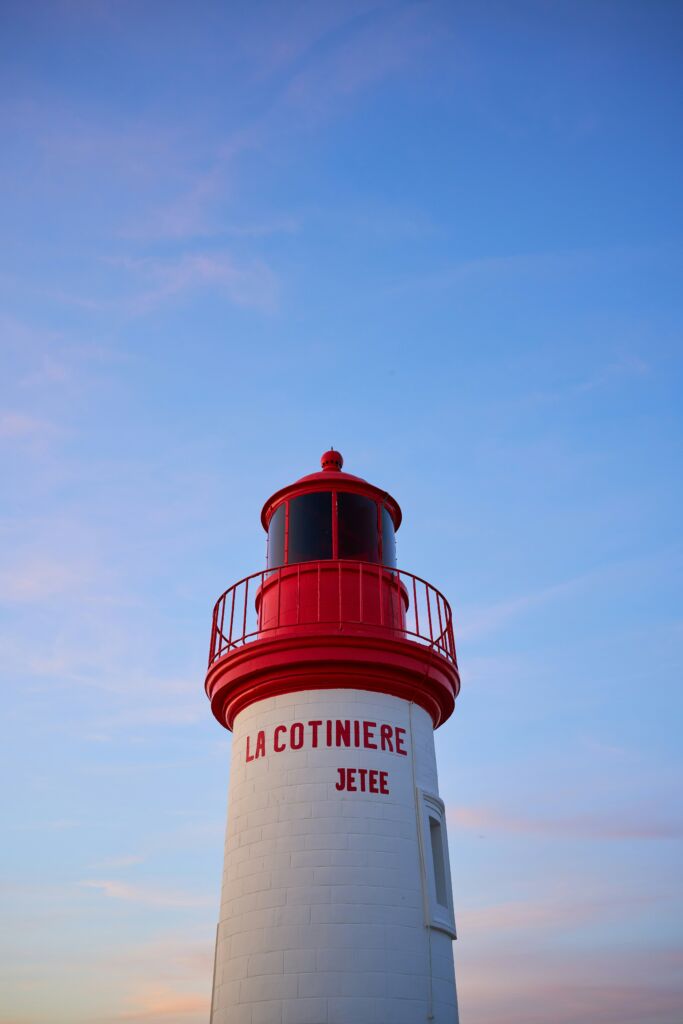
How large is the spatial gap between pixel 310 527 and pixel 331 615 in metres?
1.75

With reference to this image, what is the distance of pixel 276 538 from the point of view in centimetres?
1459

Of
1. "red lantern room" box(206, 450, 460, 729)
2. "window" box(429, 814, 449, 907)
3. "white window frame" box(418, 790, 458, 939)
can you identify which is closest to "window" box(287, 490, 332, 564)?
"red lantern room" box(206, 450, 460, 729)

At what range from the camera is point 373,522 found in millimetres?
14555

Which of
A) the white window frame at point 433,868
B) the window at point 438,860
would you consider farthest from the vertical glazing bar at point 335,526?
the window at point 438,860

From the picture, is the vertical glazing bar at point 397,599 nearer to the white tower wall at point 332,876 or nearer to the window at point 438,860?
the white tower wall at point 332,876

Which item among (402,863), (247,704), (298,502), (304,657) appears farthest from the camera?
(298,502)

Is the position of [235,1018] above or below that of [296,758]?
below

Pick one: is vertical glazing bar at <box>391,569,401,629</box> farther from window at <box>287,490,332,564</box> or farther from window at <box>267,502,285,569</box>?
window at <box>267,502,285,569</box>

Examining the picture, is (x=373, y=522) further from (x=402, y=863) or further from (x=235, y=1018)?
(x=235, y=1018)

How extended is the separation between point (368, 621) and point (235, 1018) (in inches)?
221

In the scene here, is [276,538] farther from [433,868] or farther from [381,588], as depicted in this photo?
[433,868]

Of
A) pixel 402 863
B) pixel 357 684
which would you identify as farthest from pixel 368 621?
pixel 402 863

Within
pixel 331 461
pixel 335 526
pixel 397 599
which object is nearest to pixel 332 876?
pixel 397 599

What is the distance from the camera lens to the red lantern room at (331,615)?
41.0 ft
